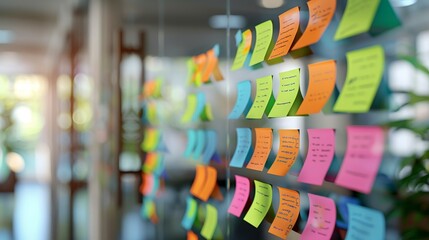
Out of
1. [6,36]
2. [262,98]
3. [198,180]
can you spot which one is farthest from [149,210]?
[6,36]

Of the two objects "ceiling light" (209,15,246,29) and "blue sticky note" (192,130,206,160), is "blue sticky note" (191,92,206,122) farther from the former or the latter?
"ceiling light" (209,15,246,29)

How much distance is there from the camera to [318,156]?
1220mm

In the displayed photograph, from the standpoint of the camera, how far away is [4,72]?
42.4 ft

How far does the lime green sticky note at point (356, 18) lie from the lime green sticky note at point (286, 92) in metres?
0.21

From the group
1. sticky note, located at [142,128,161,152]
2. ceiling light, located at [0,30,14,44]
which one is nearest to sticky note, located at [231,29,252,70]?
sticky note, located at [142,128,161,152]

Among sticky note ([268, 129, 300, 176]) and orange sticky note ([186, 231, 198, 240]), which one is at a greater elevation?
sticky note ([268, 129, 300, 176])

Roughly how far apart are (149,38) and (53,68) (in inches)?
395

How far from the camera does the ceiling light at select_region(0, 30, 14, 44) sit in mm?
9609

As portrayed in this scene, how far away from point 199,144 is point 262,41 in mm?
743

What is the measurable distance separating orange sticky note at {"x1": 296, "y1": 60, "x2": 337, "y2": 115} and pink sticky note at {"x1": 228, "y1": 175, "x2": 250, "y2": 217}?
0.44 m

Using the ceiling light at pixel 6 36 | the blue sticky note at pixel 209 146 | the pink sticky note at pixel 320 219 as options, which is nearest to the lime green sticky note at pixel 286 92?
the pink sticky note at pixel 320 219

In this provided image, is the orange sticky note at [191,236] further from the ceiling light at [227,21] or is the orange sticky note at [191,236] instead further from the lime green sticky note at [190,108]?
the ceiling light at [227,21]

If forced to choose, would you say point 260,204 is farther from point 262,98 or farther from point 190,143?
point 190,143

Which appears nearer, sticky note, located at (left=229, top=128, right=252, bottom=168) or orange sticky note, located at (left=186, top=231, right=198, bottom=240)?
sticky note, located at (left=229, top=128, right=252, bottom=168)
